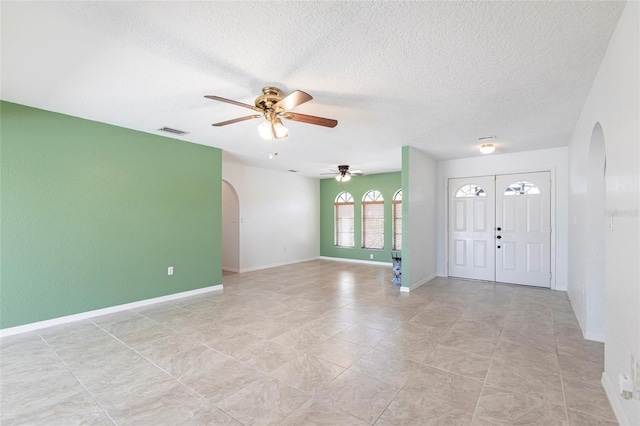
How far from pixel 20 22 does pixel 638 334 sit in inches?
166

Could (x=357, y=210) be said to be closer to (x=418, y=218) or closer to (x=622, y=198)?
(x=418, y=218)

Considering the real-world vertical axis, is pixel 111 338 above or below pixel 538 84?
below

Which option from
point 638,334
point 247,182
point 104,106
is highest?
point 104,106

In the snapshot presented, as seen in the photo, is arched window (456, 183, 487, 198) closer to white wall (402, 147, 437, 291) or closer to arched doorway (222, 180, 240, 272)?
white wall (402, 147, 437, 291)

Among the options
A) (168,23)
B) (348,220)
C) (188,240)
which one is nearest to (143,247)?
(188,240)

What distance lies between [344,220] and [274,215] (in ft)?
7.56

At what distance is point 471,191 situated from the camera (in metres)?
6.21

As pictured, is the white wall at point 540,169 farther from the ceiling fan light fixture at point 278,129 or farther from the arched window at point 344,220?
the ceiling fan light fixture at point 278,129

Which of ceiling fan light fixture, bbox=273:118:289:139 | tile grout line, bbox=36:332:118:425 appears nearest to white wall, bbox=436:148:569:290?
ceiling fan light fixture, bbox=273:118:289:139

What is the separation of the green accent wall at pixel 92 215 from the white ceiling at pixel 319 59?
38 centimetres

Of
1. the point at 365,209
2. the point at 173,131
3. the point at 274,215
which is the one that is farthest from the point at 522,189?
the point at 173,131

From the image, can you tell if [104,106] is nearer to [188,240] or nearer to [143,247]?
[143,247]

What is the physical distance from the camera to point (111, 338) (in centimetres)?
321

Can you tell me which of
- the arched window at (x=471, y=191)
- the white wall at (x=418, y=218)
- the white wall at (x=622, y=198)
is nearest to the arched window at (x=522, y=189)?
the arched window at (x=471, y=191)
